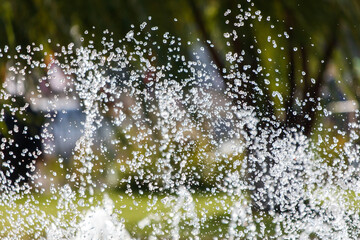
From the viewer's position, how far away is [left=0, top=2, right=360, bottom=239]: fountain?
162 centimetres

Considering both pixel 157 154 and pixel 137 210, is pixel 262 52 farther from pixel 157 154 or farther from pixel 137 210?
pixel 137 210

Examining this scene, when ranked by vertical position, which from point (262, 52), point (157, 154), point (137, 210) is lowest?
point (137, 210)

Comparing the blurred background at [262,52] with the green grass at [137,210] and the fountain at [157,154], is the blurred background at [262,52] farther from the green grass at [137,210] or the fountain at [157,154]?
the green grass at [137,210]

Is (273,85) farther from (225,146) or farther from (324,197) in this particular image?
(324,197)

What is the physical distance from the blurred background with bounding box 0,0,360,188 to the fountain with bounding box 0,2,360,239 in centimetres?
1

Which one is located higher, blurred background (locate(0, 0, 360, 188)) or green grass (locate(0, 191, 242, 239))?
blurred background (locate(0, 0, 360, 188))

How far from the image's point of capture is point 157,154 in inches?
65.4

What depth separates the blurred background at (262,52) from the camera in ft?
5.40

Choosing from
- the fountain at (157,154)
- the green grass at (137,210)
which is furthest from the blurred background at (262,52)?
the green grass at (137,210)

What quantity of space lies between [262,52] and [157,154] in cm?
54

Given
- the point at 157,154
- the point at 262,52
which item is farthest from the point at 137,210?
the point at 262,52

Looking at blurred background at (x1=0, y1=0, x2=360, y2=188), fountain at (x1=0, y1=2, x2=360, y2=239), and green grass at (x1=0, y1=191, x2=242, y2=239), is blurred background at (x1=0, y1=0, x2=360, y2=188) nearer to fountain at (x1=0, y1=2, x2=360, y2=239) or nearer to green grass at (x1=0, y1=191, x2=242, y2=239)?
fountain at (x1=0, y1=2, x2=360, y2=239)

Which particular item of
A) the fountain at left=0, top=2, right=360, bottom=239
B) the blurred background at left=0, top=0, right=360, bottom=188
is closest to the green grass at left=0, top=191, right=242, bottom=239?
the fountain at left=0, top=2, right=360, bottom=239

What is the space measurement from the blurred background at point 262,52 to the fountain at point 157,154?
1 cm
